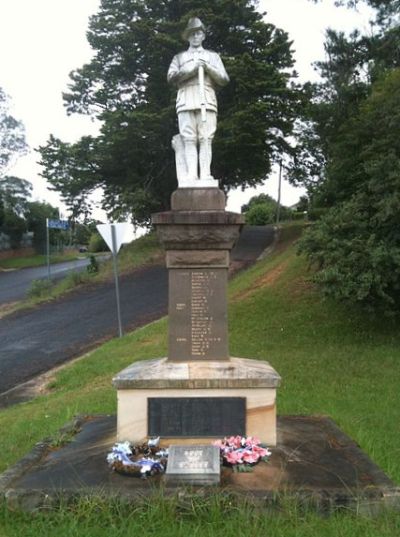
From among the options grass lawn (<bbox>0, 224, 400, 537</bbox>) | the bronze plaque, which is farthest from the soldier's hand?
grass lawn (<bbox>0, 224, 400, 537</bbox>)

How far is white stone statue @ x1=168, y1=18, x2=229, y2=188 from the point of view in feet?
19.7

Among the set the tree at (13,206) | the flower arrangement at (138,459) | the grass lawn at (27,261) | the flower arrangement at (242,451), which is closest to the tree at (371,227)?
the flower arrangement at (242,451)

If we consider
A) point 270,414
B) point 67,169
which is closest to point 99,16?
point 67,169

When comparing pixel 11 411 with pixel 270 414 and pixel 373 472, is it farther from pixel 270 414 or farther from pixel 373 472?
pixel 373 472

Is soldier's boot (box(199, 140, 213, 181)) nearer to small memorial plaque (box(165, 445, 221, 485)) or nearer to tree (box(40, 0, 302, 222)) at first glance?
small memorial plaque (box(165, 445, 221, 485))

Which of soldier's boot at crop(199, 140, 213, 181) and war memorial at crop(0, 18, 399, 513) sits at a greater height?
soldier's boot at crop(199, 140, 213, 181)

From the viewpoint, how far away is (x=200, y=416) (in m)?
5.20

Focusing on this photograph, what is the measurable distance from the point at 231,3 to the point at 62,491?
74.0 ft

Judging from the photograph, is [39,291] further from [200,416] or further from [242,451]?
[242,451]

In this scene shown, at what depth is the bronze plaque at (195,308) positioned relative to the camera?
18.6ft

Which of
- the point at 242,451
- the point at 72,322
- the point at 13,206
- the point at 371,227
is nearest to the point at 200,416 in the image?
the point at 242,451

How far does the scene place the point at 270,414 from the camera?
5.21 m

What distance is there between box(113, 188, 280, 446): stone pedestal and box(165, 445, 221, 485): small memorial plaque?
623 millimetres

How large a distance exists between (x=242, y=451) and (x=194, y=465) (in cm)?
60
